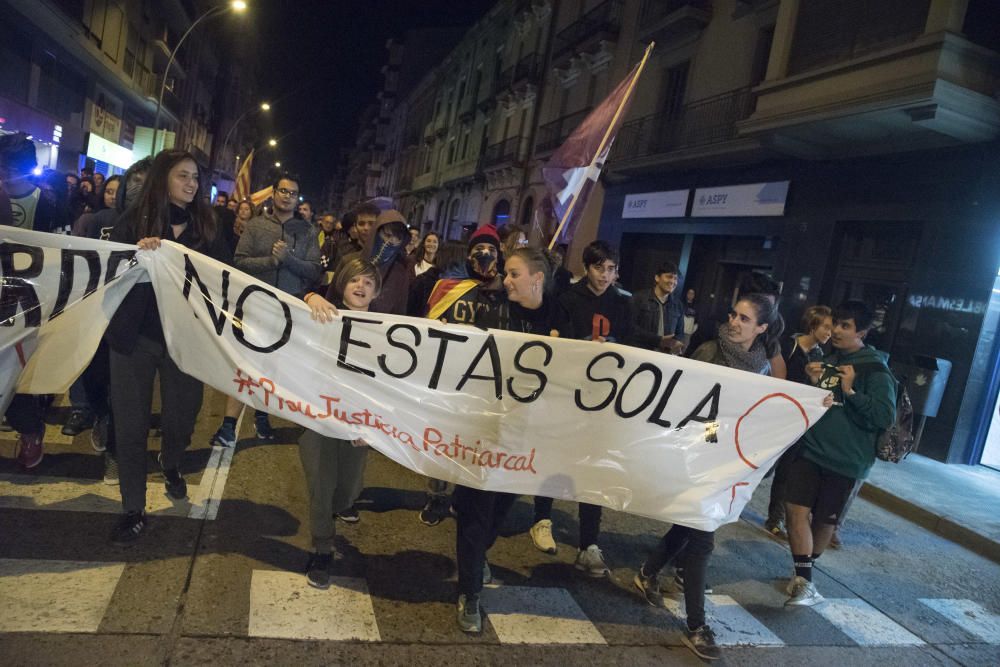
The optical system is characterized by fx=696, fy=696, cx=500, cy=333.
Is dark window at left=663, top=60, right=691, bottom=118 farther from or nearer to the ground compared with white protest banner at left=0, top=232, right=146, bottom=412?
farther from the ground

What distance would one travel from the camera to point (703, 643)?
332 cm

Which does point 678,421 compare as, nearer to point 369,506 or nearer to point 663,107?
point 369,506

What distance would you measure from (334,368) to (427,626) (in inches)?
51.0

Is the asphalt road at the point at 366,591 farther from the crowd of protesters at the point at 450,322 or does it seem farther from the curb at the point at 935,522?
the curb at the point at 935,522

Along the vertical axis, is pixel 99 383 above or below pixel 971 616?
above

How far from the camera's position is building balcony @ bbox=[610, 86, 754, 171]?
551 inches

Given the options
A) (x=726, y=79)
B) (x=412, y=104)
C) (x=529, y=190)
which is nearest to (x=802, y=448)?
(x=726, y=79)

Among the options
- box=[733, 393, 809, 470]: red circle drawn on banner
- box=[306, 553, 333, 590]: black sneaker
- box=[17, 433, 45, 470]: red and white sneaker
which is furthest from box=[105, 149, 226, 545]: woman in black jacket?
box=[733, 393, 809, 470]: red circle drawn on banner

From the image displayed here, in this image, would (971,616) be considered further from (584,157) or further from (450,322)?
(584,157)

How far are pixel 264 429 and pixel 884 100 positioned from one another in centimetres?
896

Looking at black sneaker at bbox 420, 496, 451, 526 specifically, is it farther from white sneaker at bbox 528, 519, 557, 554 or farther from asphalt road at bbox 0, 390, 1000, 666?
white sneaker at bbox 528, 519, 557, 554

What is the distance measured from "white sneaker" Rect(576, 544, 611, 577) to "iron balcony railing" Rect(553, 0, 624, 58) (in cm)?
1922

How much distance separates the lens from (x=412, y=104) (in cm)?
5656

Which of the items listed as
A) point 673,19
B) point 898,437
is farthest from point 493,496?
point 673,19
